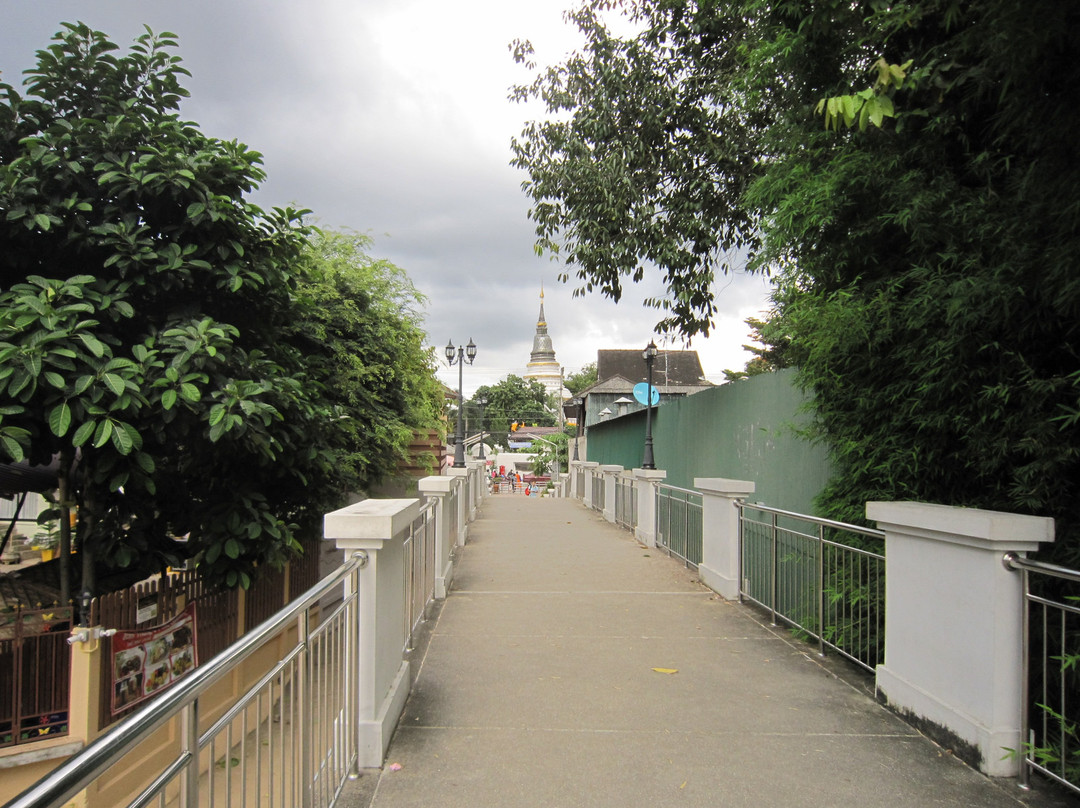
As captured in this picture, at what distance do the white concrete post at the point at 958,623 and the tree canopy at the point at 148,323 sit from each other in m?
4.50

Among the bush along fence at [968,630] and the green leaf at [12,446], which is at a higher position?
the green leaf at [12,446]

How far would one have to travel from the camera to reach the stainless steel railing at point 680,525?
9.94m

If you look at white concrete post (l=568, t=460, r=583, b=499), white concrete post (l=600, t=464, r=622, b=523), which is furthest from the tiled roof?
white concrete post (l=600, t=464, r=622, b=523)

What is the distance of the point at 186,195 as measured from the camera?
Answer: 651 centimetres

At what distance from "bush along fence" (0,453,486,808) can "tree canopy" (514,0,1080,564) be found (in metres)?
3.35

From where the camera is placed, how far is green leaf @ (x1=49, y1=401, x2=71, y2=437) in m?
4.84

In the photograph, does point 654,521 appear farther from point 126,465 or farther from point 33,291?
point 33,291

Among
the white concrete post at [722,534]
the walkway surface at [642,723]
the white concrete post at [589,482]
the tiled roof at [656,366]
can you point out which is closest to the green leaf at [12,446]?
the walkway surface at [642,723]

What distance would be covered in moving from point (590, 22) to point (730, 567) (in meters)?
8.28

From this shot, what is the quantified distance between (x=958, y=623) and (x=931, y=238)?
2519mm

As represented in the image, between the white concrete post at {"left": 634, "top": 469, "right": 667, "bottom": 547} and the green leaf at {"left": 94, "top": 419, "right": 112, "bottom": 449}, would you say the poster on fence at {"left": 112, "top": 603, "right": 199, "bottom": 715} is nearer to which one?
the green leaf at {"left": 94, "top": 419, "right": 112, "bottom": 449}

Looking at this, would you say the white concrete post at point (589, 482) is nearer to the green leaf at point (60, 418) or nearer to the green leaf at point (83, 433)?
the green leaf at point (83, 433)

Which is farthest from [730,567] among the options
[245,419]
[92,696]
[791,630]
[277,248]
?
[92,696]

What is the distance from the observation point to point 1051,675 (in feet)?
14.1
